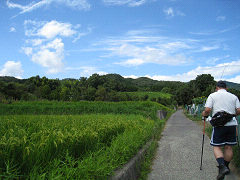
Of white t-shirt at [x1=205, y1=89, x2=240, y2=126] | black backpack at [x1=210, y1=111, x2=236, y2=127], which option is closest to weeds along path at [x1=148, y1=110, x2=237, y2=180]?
black backpack at [x1=210, y1=111, x2=236, y2=127]

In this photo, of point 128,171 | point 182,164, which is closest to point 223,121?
point 182,164

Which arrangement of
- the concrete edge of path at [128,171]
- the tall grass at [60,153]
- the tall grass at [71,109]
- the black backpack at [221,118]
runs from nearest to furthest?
the tall grass at [60,153]
the concrete edge of path at [128,171]
the black backpack at [221,118]
the tall grass at [71,109]

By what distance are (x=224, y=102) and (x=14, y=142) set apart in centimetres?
407

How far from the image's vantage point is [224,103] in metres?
4.45

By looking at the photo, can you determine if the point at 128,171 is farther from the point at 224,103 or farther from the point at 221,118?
the point at 224,103

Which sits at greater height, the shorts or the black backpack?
the black backpack

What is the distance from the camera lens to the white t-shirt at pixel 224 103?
4430mm

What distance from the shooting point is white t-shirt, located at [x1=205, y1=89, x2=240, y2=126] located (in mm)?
4430

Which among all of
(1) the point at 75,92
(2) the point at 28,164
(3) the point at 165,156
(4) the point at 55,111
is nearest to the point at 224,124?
(3) the point at 165,156

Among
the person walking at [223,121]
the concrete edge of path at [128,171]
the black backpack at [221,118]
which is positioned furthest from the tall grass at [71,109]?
the concrete edge of path at [128,171]

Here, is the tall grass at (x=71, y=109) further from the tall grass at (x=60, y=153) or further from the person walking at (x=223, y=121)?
the person walking at (x=223, y=121)

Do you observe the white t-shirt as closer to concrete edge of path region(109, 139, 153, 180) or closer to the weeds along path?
the weeds along path

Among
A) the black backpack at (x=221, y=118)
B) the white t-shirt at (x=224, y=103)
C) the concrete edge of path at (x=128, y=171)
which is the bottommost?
the concrete edge of path at (x=128, y=171)

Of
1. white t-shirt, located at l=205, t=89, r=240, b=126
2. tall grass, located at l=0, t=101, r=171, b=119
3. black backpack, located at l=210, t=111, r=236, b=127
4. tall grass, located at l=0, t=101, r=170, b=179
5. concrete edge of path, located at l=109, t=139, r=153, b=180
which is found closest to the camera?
tall grass, located at l=0, t=101, r=170, b=179
